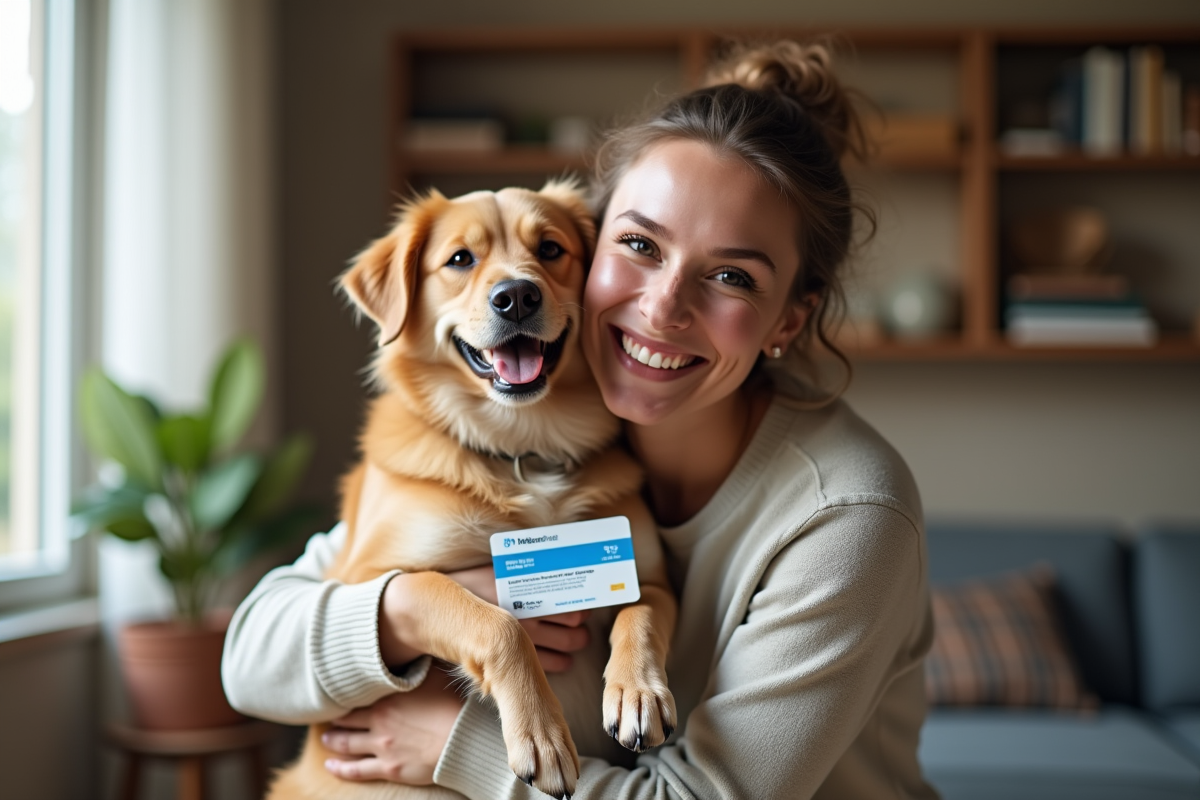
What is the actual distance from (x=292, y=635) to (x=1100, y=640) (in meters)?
2.60

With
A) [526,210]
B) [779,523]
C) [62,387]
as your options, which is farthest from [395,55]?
[779,523]

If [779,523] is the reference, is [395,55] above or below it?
above

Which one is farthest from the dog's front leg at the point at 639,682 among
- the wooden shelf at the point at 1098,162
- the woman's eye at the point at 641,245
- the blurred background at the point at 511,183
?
the wooden shelf at the point at 1098,162

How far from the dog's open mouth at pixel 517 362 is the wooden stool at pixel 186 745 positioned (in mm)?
1572

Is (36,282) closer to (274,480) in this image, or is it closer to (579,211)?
(274,480)

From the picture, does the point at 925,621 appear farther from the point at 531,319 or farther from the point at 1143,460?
the point at 1143,460

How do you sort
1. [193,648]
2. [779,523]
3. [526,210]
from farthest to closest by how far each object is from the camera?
1. [193,648]
2. [526,210]
3. [779,523]

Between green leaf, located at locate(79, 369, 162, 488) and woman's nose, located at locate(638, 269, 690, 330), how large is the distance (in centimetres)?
165

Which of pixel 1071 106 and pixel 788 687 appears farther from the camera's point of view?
pixel 1071 106

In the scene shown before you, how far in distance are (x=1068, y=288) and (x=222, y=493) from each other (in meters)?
2.70

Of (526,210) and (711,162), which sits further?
(526,210)

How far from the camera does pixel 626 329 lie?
1342 millimetres

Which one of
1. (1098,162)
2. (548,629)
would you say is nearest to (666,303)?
(548,629)

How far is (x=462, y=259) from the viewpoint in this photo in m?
1.53
